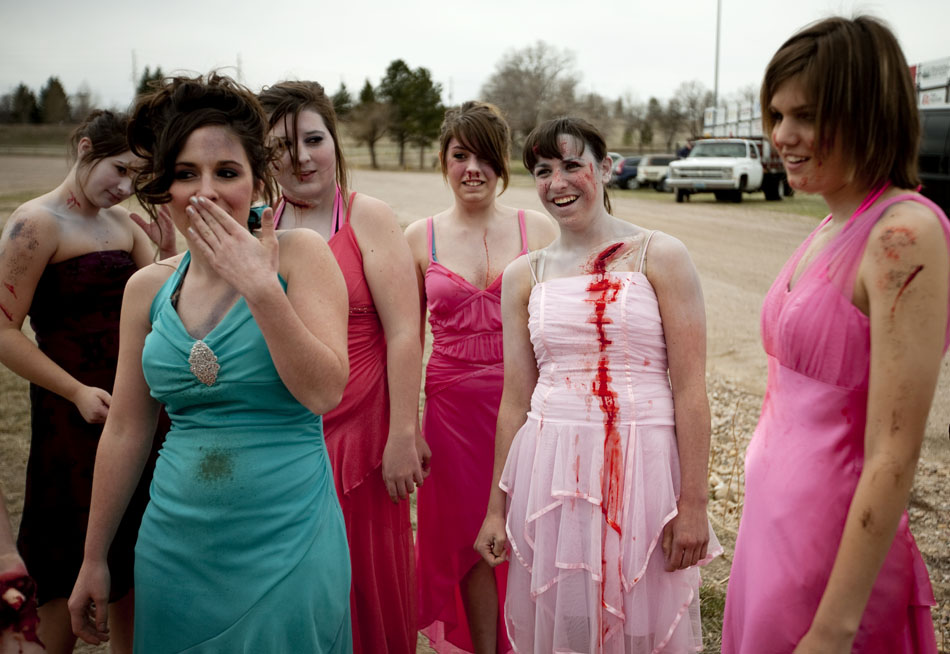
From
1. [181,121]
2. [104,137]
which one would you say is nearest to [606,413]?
[181,121]

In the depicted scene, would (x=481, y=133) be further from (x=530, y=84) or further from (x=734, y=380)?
(x=530, y=84)

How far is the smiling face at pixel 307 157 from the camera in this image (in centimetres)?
297

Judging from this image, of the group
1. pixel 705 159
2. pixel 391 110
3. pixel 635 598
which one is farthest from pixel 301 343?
pixel 391 110

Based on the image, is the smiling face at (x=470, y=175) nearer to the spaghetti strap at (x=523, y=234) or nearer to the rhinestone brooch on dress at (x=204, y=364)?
the spaghetti strap at (x=523, y=234)

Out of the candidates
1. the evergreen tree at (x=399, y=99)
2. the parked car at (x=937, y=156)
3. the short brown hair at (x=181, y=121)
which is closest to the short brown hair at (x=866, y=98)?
the short brown hair at (x=181, y=121)

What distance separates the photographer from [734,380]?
7832 millimetres

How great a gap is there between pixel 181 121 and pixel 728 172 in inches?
901

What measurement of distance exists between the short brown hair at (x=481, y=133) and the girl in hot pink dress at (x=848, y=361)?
1.89 metres

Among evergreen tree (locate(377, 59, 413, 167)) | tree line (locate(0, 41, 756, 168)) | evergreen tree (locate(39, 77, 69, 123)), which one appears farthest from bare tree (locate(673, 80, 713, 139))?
evergreen tree (locate(39, 77, 69, 123))

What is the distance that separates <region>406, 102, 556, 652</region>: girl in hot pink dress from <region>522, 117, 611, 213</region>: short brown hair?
31.1 inches

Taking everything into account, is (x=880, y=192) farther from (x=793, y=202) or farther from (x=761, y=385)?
(x=793, y=202)

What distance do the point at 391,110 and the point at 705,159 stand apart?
43718mm

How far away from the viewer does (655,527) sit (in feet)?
7.82

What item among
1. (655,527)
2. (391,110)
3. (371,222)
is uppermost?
(391,110)
